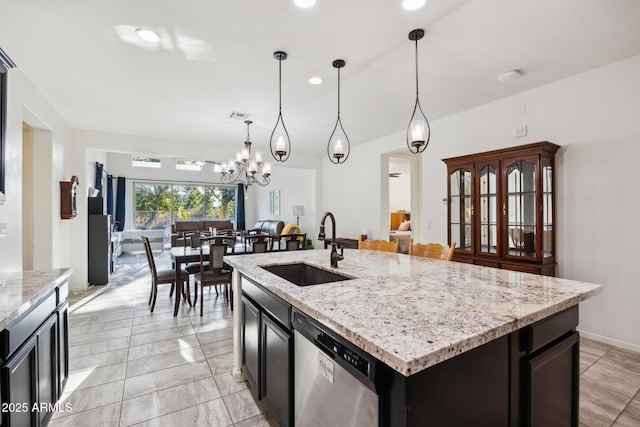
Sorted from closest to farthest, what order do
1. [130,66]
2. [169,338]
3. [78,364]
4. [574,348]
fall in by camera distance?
1. [574,348]
2. [78,364]
3. [130,66]
4. [169,338]

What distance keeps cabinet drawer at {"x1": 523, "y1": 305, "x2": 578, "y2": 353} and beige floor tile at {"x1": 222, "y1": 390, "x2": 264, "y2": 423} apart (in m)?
1.57

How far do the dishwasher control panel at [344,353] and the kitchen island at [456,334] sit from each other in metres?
0.06

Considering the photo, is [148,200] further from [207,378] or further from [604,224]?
[604,224]

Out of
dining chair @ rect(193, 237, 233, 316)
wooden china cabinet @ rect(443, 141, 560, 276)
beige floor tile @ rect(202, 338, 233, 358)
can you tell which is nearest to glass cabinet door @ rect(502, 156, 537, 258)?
wooden china cabinet @ rect(443, 141, 560, 276)

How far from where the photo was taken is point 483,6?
194 centimetres

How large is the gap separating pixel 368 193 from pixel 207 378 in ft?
13.6

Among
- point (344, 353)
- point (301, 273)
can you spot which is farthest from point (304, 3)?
point (344, 353)

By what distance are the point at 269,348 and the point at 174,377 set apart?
44.3 inches

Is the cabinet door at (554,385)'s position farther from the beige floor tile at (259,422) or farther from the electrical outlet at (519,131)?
the electrical outlet at (519,131)

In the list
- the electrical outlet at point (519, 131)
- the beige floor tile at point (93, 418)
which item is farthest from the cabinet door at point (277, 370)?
the electrical outlet at point (519, 131)

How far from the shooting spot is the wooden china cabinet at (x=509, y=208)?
296 cm

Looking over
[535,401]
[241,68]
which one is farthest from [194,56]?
[535,401]

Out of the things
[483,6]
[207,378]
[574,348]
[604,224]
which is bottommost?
[207,378]

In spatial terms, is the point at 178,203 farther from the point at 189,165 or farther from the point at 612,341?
the point at 612,341
